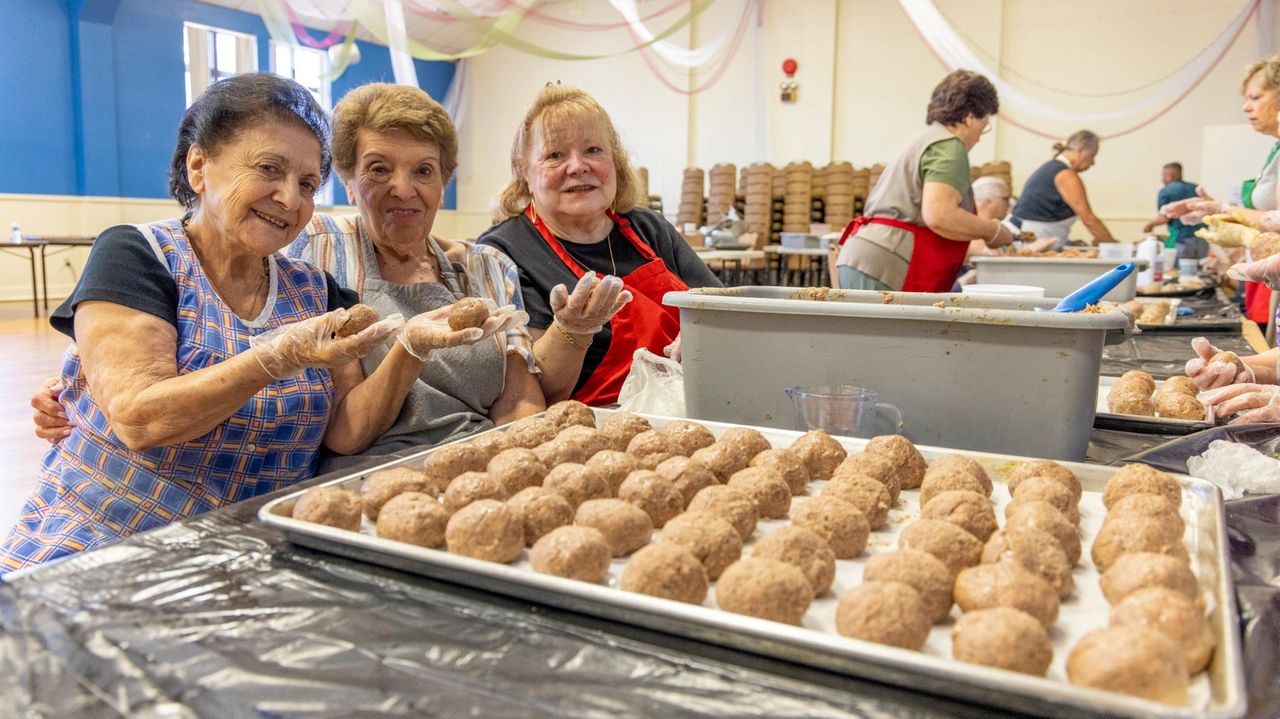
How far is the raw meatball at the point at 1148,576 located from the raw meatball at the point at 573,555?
1.66 feet

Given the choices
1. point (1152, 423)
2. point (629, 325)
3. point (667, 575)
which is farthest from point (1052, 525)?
point (629, 325)

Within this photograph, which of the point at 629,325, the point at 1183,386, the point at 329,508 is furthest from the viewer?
the point at 629,325

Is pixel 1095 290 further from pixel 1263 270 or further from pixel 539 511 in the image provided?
pixel 539 511

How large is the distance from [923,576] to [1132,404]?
1165mm

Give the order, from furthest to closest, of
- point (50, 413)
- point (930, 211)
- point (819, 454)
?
point (930, 211) → point (50, 413) → point (819, 454)

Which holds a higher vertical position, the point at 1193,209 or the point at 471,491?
the point at 1193,209

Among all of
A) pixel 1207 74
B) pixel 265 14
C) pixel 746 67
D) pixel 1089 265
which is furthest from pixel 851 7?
pixel 1089 265

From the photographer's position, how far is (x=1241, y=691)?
0.64m

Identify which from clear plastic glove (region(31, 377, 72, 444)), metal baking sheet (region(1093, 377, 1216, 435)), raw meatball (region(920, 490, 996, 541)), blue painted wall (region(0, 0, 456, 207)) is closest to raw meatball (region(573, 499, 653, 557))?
raw meatball (region(920, 490, 996, 541))

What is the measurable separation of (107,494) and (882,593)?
132 centimetres

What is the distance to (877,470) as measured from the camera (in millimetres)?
1216

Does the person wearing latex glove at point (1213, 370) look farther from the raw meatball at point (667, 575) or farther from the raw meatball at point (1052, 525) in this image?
the raw meatball at point (667, 575)

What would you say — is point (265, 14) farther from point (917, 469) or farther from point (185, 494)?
point (917, 469)

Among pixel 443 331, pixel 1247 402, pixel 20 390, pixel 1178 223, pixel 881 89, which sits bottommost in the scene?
pixel 20 390
